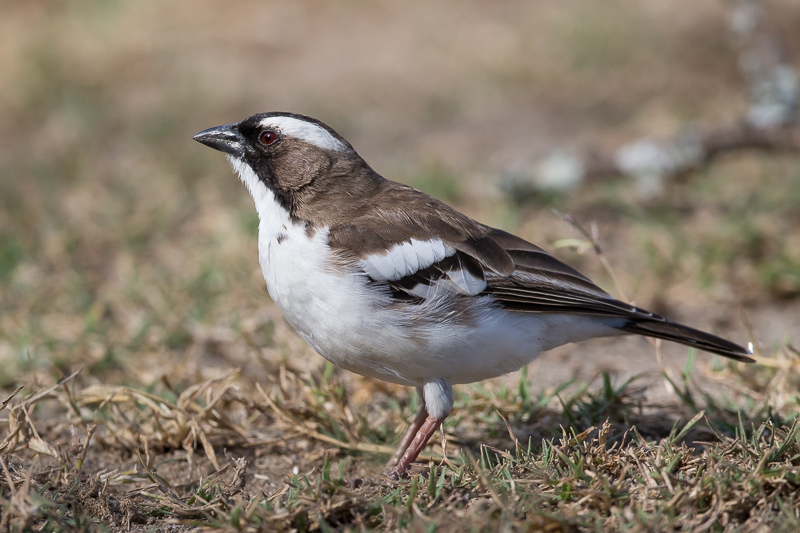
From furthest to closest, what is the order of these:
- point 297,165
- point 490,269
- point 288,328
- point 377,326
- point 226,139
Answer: point 288,328 < point 226,139 < point 297,165 < point 490,269 < point 377,326

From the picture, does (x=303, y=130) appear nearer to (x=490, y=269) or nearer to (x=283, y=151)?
(x=283, y=151)

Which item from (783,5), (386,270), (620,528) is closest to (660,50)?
(783,5)

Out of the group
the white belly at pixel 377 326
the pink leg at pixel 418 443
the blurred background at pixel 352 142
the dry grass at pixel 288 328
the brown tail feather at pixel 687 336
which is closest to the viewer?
the dry grass at pixel 288 328

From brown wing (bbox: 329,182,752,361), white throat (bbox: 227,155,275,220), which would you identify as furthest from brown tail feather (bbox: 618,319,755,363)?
white throat (bbox: 227,155,275,220)

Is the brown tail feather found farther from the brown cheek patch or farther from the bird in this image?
the brown cheek patch

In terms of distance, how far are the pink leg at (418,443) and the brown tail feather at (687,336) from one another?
1117 mm

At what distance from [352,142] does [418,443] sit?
5652 millimetres

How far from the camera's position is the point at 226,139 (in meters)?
4.57

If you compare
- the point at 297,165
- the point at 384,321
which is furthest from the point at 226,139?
the point at 384,321

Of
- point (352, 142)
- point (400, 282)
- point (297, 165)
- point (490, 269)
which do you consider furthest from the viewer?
point (352, 142)

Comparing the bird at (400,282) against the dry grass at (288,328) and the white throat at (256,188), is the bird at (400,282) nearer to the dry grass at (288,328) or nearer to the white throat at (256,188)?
the white throat at (256,188)

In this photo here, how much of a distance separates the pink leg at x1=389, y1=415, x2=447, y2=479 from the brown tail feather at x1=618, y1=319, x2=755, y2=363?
112 cm

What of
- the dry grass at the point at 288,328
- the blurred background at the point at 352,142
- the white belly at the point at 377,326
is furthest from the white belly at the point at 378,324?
the blurred background at the point at 352,142

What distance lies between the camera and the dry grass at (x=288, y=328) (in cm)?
347
